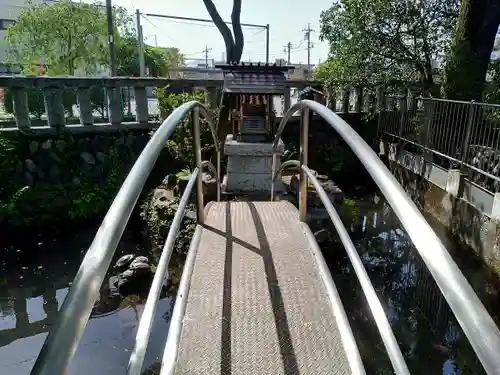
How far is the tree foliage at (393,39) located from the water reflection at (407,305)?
2926mm

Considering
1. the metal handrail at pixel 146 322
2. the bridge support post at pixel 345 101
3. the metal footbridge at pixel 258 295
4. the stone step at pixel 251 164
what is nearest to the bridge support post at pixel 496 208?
the stone step at pixel 251 164

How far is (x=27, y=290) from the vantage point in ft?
15.4

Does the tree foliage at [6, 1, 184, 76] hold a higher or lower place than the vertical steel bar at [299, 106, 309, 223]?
higher

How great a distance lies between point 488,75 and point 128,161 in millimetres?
6347

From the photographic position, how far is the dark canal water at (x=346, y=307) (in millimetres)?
3557

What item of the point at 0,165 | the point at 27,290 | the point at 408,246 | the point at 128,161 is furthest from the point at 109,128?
the point at 408,246

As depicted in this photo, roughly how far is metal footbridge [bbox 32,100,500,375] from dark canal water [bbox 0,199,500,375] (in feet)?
5.58

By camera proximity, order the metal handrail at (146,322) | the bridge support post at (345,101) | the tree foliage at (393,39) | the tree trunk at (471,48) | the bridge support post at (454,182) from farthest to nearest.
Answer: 1. the bridge support post at (345,101)
2. the tree foliage at (393,39)
3. the tree trunk at (471,48)
4. the bridge support post at (454,182)
5. the metal handrail at (146,322)

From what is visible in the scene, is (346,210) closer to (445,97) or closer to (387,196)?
(445,97)

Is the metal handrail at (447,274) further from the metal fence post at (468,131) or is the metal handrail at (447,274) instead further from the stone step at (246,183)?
the metal fence post at (468,131)

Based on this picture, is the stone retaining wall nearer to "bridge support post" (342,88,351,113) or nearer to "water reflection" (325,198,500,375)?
"water reflection" (325,198,500,375)

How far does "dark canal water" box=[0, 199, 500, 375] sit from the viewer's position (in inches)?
140

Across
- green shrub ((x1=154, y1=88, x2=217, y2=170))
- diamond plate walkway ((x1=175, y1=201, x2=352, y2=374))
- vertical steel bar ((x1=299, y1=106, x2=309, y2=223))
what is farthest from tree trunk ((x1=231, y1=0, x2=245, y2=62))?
diamond plate walkway ((x1=175, y1=201, x2=352, y2=374))

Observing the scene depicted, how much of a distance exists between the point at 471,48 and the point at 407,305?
4.24m
